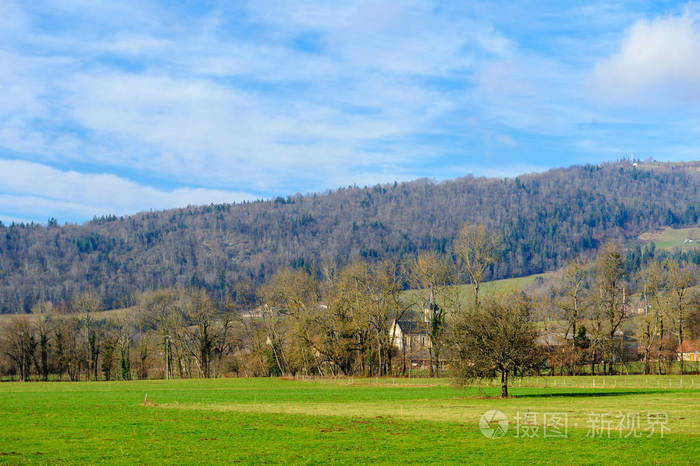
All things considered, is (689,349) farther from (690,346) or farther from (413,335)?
(413,335)

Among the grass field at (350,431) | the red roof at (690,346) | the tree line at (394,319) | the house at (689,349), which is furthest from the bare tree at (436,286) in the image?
the grass field at (350,431)

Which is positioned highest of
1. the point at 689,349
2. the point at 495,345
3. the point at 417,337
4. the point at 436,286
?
the point at 436,286

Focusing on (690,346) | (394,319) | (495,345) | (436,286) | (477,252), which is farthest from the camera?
(690,346)

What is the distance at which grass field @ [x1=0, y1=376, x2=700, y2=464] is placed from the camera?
2623cm

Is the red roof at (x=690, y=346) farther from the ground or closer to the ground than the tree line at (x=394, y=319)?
closer to the ground

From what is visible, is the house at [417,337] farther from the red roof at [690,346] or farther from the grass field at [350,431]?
the grass field at [350,431]

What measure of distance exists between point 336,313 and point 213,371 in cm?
3176

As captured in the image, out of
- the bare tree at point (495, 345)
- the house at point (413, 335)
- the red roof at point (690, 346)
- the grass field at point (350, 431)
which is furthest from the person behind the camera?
the house at point (413, 335)

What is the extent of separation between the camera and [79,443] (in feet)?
99.1

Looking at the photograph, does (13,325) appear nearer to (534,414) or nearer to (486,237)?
(486,237)

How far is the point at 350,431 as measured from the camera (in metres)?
33.7

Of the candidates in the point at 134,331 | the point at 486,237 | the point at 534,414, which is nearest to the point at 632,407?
the point at 534,414

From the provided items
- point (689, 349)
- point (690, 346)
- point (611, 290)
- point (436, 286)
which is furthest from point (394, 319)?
point (689, 349)

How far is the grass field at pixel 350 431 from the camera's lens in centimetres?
2623
